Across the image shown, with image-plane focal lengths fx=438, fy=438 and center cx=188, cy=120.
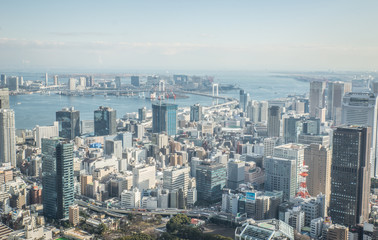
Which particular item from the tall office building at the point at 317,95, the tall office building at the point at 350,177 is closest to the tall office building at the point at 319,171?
the tall office building at the point at 350,177

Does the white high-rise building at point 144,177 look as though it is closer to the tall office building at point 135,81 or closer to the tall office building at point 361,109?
the tall office building at point 361,109

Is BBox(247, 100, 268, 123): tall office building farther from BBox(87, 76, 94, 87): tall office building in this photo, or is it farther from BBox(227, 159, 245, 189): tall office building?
BBox(87, 76, 94, 87): tall office building

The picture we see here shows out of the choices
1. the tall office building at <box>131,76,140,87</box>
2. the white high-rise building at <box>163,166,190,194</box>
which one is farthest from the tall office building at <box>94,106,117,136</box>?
the tall office building at <box>131,76,140,87</box>

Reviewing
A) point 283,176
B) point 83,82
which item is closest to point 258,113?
point 283,176

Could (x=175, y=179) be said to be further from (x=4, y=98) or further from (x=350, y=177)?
(x=4, y=98)

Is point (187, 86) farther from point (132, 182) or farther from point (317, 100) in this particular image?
point (132, 182)

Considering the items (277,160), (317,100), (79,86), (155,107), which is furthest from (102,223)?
(79,86)
